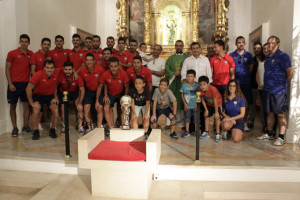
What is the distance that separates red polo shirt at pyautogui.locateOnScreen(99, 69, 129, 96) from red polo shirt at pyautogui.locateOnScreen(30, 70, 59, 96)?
94 cm

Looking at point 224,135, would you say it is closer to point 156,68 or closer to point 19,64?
point 156,68

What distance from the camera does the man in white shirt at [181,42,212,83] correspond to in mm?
5336

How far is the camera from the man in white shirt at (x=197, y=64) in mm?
5336

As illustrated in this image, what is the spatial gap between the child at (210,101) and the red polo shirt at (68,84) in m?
2.45

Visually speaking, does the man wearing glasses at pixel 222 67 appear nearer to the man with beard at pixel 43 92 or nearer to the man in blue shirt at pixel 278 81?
the man in blue shirt at pixel 278 81

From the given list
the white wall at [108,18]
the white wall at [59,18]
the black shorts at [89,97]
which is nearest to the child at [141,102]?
the black shorts at [89,97]

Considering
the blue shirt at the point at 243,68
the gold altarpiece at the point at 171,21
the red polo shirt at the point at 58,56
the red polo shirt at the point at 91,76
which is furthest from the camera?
the gold altarpiece at the point at 171,21

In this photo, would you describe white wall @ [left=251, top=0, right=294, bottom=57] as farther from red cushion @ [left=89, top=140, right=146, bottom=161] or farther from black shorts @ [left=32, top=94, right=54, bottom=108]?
black shorts @ [left=32, top=94, right=54, bottom=108]

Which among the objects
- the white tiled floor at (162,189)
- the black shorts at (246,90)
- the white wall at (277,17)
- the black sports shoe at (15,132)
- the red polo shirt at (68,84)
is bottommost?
the white tiled floor at (162,189)

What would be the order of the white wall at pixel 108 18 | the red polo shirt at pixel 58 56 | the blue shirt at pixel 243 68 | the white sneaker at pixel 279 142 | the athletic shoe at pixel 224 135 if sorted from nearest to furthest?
the white sneaker at pixel 279 142, the athletic shoe at pixel 224 135, the blue shirt at pixel 243 68, the red polo shirt at pixel 58 56, the white wall at pixel 108 18

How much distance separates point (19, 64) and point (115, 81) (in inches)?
78.3

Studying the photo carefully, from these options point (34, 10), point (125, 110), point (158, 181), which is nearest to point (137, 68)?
point (125, 110)

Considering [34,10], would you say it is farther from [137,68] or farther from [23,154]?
[23,154]

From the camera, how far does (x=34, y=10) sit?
6641 millimetres
